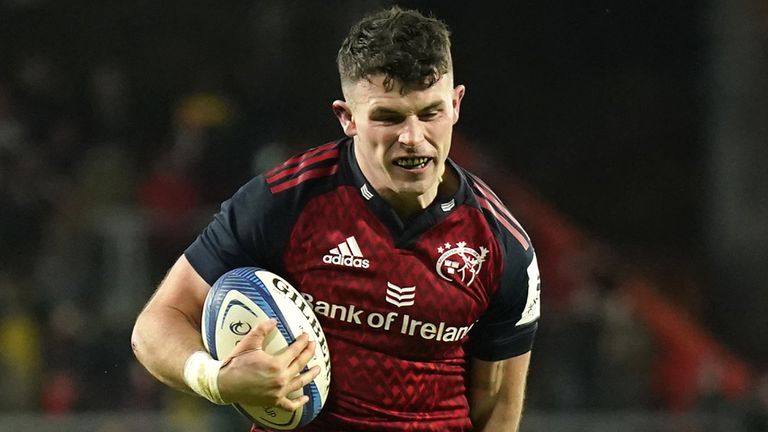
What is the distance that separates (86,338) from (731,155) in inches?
186

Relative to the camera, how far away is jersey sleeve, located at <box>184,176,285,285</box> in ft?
9.98

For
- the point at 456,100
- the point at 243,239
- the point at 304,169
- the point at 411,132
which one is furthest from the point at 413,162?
Result: the point at 243,239

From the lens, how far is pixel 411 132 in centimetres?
286

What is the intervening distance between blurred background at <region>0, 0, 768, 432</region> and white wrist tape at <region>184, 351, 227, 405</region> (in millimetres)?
4153

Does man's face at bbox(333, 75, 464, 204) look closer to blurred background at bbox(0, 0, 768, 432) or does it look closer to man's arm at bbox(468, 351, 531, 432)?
man's arm at bbox(468, 351, 531, 432)

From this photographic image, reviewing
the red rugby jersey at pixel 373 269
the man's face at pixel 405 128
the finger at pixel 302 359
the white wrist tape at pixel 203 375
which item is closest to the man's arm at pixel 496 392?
the red rugby jersey at pixel 373 269

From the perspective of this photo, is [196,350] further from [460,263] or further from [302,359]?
[460,263]

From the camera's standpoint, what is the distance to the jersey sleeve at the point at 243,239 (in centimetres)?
304

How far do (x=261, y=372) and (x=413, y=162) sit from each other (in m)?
0.63

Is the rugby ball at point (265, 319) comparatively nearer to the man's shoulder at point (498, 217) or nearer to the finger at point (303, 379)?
the finger at point (303, 379)

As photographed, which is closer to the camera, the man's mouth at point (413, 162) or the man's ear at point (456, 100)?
the man's mouth at point (413, 162)

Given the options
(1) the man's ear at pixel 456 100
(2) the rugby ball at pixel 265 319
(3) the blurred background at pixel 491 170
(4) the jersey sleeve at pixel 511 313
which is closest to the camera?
(2) the rugby ball at pixel 265 319

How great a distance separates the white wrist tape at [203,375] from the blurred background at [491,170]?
13.6 feet

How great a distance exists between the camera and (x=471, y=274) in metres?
3.08
